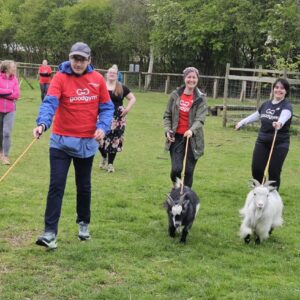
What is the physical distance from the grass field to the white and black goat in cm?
19

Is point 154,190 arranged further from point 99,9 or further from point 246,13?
point 99,9

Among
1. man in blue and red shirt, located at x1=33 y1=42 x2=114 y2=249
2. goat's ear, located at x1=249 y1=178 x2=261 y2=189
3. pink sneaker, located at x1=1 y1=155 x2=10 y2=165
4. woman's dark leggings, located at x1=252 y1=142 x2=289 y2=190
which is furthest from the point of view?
pink sneaker, located at x1=1 y1=155 x2=10 y2=165

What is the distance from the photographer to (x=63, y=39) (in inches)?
1487

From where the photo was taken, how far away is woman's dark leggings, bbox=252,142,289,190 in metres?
6.65

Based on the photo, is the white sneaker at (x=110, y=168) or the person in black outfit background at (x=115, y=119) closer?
the person in black outfit background at (x=115, y=119)

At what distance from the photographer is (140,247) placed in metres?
5.57

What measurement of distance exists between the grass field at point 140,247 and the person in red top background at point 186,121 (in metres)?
0.82

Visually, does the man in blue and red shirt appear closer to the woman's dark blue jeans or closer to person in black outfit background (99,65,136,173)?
the woman's dark blue jeans

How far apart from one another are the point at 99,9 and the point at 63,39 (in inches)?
151

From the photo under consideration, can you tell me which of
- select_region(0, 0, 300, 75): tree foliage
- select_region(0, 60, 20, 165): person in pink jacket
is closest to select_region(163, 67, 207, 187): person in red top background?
select_region(0, 60, 20, 165): person in pink jacket

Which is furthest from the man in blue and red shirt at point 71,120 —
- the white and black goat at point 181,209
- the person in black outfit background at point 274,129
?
the person in black outfit background at point 274,129

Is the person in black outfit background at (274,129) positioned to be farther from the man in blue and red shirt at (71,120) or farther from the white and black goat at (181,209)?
the man in blue and red shirt at (71,120)

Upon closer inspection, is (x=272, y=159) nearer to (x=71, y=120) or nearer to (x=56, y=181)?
(x=71, y=120)

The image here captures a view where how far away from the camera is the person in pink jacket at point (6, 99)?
9555 mm
